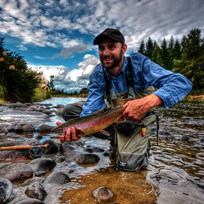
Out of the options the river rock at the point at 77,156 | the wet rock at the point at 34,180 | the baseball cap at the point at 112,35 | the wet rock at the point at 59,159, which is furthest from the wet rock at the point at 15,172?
the baseball cap at the point at 112,35

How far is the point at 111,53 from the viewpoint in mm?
3072

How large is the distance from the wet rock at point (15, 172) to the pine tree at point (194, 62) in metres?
36.5

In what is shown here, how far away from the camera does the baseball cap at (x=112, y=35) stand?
117 inches

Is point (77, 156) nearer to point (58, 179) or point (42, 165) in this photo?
point (42, 165)

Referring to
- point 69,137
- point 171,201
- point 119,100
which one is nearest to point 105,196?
point 171,201

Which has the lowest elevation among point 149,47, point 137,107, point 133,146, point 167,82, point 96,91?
point 133,146

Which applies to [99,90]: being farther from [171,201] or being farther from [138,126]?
[171,201]

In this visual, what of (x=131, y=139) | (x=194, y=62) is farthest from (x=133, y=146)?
(x=194, y=62)

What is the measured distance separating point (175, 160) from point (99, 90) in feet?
6.64

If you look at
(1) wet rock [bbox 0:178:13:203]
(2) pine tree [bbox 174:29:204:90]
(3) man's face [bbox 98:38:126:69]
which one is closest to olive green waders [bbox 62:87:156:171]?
(3) man's face [bbox 98:38:126:69]

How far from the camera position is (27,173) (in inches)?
82.9

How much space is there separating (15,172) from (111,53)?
2510 mm

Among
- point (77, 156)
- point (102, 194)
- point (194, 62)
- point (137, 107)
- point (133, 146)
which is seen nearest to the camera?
point (102, 194)

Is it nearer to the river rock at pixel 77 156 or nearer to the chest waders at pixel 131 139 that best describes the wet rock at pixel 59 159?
the river rock at pixel 77 156
